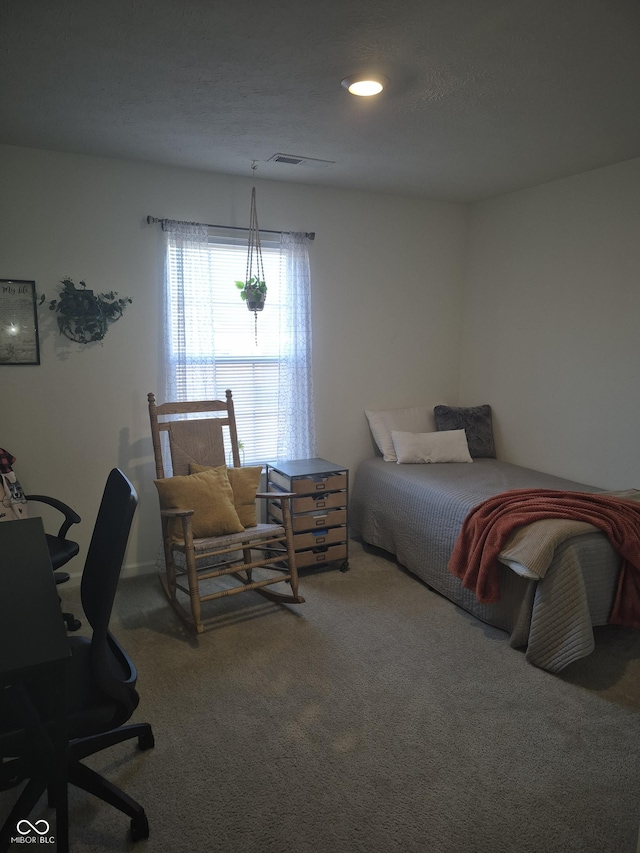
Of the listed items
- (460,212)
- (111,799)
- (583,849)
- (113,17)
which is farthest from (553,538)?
(460,212)

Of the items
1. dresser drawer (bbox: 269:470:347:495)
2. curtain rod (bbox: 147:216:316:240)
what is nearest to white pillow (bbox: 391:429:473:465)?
dresser drawer (bbox: 269:470:347:495)

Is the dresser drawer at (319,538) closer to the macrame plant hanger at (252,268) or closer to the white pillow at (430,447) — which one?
the white pillow at (430,447)

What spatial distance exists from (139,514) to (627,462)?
121 inches

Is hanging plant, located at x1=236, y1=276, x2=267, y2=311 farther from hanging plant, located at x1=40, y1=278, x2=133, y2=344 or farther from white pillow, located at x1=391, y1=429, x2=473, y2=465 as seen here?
white pillow, located at x1=391, y1=429, x2=473, y2=465

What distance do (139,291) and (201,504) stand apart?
141cm

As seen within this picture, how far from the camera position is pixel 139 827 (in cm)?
166

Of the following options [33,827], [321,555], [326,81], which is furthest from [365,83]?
[33,827]

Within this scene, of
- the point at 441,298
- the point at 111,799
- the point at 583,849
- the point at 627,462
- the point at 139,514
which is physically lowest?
the point at 583,849

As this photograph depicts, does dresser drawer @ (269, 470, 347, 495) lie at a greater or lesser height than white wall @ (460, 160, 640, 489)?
lesser

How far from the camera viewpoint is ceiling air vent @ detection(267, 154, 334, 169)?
3.18 m

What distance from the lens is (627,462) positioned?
3.37 m

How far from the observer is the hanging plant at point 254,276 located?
351cm

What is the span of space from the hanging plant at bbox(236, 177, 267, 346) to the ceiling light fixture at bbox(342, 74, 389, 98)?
129cm

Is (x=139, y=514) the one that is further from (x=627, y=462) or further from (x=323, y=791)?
(x=627, y=462)
